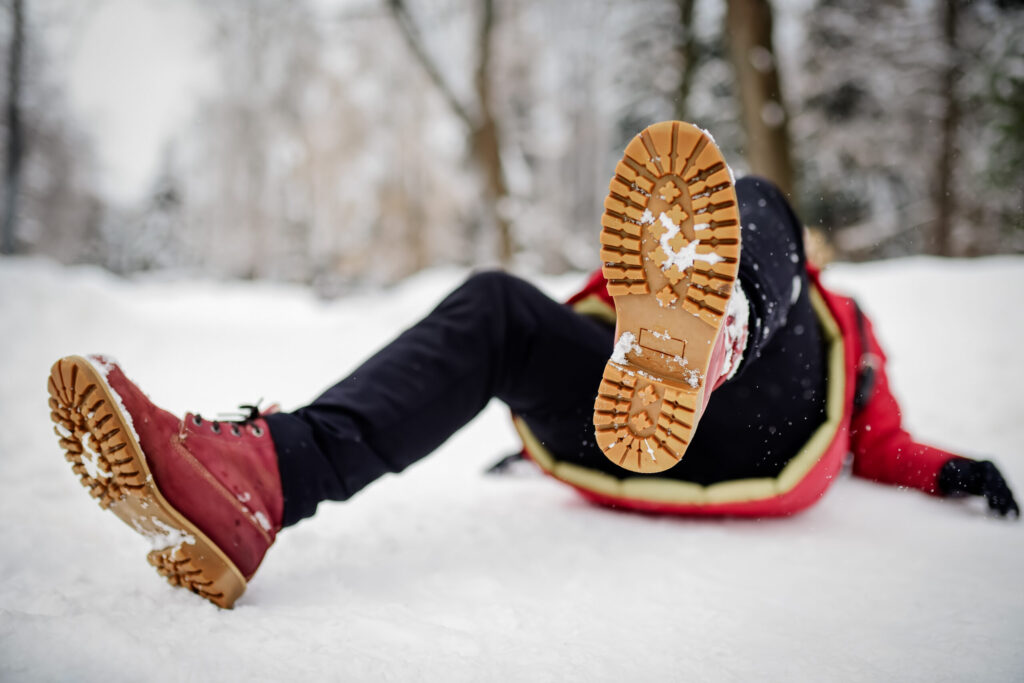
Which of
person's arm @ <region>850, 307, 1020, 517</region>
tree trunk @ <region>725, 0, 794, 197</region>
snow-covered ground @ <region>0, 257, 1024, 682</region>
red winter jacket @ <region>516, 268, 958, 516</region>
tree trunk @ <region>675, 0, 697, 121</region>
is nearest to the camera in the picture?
snow-covered ground @ <region>0, 257, 1024, 682</region>

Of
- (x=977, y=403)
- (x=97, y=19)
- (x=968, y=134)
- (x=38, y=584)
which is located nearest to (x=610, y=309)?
(x=38, y=584)

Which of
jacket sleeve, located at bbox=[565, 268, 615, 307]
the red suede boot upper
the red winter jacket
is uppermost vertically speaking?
jacket sleeve, located at bbox=[565, 268, 615, 307]

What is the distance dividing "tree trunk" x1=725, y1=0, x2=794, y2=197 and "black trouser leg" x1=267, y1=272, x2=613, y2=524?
309 cm

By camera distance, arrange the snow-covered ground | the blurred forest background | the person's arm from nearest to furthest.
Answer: the snow-covered ground < the person's arm < the blurred forest background

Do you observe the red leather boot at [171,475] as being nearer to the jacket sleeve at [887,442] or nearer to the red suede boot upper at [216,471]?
the red suede boot upper at [216,471]

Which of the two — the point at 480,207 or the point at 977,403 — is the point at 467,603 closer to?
the point at 977,403

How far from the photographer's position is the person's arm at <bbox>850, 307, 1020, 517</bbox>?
3.76ft

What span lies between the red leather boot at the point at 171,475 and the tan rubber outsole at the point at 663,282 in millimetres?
460

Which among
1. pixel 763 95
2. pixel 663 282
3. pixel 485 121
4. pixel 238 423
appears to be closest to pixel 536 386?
pixel 663 282

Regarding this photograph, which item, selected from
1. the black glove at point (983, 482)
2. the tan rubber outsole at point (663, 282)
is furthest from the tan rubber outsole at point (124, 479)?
the black glove at point (983, 482)

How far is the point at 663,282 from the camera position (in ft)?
2.50

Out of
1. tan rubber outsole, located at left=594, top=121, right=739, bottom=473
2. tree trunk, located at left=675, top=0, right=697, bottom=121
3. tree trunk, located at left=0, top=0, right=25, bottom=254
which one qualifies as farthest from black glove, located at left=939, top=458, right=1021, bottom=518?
tree trunk, located at left=0, top=0, right=25, bottom=254

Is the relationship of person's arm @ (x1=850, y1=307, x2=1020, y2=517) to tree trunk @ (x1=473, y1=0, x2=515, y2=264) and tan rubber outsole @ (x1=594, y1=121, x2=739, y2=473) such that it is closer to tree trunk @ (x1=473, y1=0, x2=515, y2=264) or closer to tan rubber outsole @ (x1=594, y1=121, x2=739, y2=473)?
tan rubber outsole @ (x1=594, y1=121, x2=739, y2=473)

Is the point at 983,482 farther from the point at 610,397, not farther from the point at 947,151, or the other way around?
the point at 947,151
